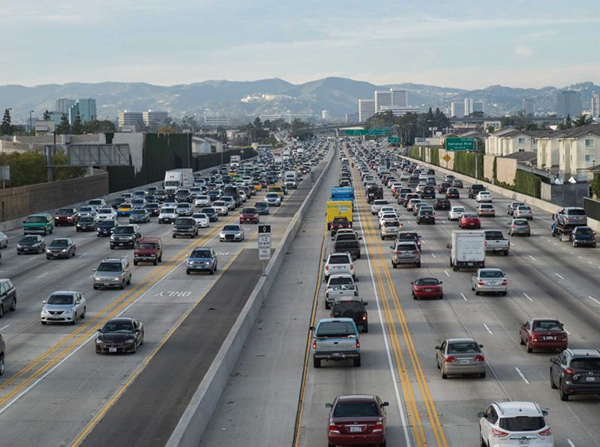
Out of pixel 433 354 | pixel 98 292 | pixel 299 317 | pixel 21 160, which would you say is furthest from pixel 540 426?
pixel 21 160

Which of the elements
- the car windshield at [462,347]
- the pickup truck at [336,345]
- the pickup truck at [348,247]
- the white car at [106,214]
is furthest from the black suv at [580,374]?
the white car at [106,214]

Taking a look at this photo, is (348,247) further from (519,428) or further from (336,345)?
(519,428)

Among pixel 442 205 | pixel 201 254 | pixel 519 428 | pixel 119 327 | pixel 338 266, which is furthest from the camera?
pixel 442 205

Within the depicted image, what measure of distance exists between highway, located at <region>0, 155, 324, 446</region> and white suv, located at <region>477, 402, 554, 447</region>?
7832 mm

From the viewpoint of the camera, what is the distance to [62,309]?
41.1 meters

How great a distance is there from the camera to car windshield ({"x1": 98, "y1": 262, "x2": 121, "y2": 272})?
51.0 metres

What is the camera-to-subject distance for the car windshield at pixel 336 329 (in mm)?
33344

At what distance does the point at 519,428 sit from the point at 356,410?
3641mm

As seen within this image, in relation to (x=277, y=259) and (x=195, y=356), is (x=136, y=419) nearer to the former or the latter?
(x=195, y=356)

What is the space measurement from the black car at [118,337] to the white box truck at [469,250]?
80.6 feet

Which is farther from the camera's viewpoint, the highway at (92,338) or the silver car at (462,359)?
the silver car at (462,359)

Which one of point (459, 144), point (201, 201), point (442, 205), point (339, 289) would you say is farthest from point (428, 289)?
point (459, 144)

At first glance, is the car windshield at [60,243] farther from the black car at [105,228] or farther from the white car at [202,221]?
the white car at [202,221]

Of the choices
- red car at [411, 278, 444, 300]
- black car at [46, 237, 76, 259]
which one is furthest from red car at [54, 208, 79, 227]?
red car at [411, 278, 444, 300]
